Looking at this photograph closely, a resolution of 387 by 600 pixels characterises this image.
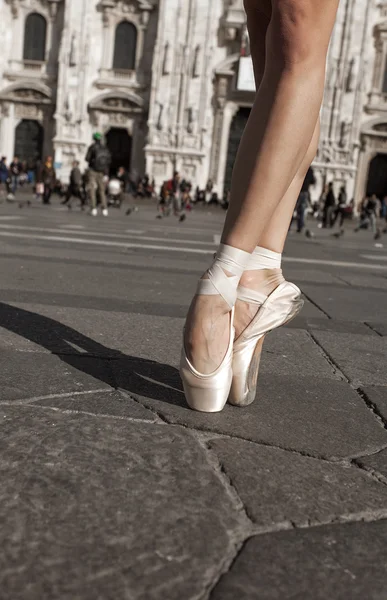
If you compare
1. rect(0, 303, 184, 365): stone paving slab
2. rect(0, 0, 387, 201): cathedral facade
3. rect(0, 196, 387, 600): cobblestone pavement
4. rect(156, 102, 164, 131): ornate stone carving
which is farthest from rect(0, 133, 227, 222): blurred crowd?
rect(0, 196, 387, 600): cobblestone pavement

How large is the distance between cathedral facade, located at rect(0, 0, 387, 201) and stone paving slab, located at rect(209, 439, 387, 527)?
93.6 feet

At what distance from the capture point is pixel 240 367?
5.29 ft

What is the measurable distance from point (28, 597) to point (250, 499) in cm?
39

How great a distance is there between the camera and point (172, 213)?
20828 millimetres

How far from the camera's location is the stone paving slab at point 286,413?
4.47ft

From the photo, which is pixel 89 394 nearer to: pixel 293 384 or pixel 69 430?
pixel 69 430

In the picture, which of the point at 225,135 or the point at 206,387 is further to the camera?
→ the point at 225,135

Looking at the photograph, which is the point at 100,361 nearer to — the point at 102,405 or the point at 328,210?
the point at 102,405

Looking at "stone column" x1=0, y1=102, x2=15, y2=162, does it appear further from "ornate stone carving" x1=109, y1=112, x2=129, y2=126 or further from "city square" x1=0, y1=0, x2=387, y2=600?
"city square" x1=0, y1=0, x2=387, y2=600

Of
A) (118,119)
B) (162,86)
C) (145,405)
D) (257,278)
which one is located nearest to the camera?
(145,405)

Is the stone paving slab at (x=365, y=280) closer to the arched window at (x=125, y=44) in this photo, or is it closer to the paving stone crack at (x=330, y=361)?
the paving stone crack at (x=330, y=361)

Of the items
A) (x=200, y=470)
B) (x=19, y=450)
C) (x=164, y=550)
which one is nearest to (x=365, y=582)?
(x=164, y=550)

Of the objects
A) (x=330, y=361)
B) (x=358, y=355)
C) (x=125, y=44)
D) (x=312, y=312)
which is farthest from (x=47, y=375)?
(x=125, y=44)

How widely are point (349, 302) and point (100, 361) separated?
6.59 ft
